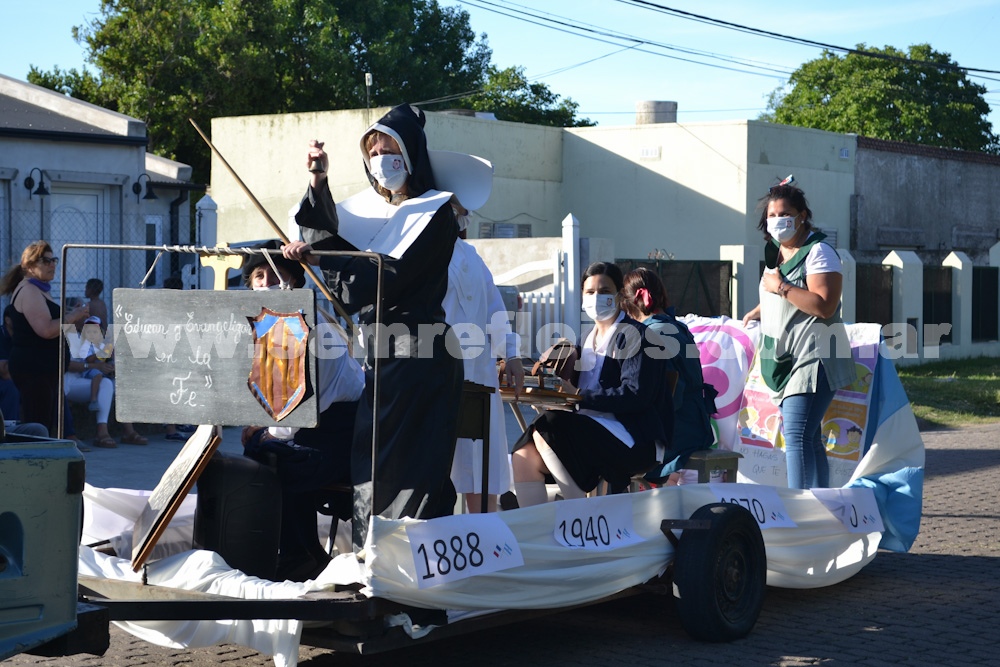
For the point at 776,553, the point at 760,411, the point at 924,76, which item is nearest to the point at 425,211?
the point at 776,553

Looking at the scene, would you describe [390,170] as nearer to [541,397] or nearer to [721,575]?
[541,397]

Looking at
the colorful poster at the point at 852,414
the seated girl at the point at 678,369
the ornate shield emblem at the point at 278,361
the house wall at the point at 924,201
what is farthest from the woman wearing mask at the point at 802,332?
the house wall at the point at 924,201

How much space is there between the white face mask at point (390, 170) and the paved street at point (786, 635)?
2082 mm

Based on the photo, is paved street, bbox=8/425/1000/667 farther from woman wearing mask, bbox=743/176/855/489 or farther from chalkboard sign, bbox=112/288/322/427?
chalkboard sign, bbox=112/288/322/427

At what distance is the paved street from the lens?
5547mm

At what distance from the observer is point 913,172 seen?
33906mm

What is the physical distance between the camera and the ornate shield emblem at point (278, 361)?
4555mm

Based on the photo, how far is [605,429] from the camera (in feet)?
20.5

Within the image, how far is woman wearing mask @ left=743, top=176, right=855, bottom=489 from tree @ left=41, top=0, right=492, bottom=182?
27.7 m

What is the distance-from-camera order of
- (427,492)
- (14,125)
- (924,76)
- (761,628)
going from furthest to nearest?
1. (924,76)
2. (14,125)
3. (761,628)
4. (427,492)

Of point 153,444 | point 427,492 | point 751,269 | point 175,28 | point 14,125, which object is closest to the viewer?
point 427,492

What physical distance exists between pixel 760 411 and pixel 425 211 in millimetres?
3718

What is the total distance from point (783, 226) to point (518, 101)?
3807cm

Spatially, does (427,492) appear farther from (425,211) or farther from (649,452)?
(649,452)
